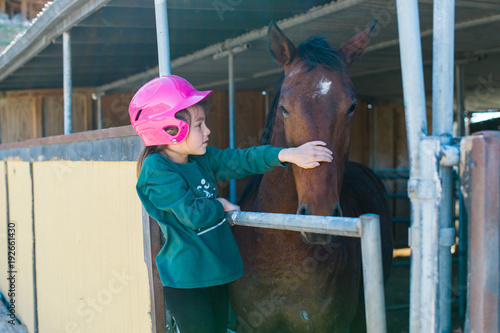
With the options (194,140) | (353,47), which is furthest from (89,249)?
(353,47)

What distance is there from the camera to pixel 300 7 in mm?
3402

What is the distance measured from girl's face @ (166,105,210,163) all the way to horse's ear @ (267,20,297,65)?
2.26ft

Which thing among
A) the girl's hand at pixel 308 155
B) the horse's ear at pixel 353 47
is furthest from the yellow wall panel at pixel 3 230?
the girl's hand at pixel 308 155

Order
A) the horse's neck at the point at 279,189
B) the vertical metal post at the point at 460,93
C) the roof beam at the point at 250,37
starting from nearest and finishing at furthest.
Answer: the horse's neck at the point at 279,189
the roof beam at the point at 250,37
the vertical metal post at the point at 460,93

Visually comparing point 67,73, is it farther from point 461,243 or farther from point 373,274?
point 461,243

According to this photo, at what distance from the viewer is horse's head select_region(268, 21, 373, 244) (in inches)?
73.3

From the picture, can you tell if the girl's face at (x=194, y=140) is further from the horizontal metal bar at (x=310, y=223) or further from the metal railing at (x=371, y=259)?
the metal railing at (x=371, y=259)

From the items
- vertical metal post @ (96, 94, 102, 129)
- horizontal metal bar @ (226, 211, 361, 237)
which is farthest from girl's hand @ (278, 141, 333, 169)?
vertical metal post @ (96, 94, 102, 129)

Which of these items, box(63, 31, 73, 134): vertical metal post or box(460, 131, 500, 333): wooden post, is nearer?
box(460, 131, 500, 333): wooden post

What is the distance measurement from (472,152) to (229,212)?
3.22 ft

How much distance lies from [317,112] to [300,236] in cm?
64

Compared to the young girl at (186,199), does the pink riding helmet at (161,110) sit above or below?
above

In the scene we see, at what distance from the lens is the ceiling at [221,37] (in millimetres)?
A: 3250

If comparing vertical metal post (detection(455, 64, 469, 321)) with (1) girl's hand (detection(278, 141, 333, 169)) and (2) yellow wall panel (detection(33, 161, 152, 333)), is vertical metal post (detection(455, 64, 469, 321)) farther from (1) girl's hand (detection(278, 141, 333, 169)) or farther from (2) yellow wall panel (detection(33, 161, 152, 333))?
(2) yellow wall panel (detection(33, 161, 152, 333))
